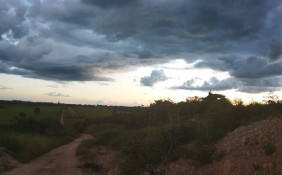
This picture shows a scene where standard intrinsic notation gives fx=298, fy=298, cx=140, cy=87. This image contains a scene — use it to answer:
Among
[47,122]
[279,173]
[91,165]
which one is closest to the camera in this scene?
[279,173]

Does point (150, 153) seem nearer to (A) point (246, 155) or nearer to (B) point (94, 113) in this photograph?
(A) point (246, 155)

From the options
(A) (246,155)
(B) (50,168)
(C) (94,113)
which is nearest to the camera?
(A) (246,155)

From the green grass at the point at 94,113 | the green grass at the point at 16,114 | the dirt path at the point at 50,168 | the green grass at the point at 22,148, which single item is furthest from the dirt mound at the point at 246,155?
the green grass at the point at 94,113

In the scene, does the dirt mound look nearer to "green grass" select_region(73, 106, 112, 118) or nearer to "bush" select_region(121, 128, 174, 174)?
"bush" select_region(121, 128, 174, 174)

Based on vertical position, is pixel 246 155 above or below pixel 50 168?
above

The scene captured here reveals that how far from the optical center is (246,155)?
9.00m

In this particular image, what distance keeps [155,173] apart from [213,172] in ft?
7.87

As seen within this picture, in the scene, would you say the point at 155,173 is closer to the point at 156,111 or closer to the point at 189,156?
the point at 189,156

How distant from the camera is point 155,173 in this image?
430 inches

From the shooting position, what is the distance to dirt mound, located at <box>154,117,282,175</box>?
8180 mm

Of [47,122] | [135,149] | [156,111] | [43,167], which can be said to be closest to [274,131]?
[135,149]

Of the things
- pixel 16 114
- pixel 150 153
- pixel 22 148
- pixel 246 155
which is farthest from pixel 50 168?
pixel 16 114

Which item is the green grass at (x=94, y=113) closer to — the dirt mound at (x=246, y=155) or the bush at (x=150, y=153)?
the bush at (x=150, y=153)

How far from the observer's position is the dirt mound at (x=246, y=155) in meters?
8.18
